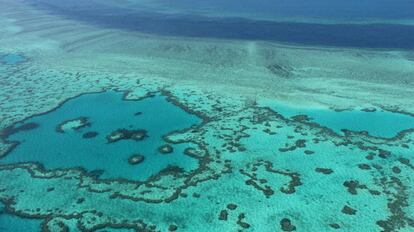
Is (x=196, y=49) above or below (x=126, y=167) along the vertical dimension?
above

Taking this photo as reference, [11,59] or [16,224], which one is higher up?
[11,59]

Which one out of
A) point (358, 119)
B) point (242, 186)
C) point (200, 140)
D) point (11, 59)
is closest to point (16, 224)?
point (242, 186)

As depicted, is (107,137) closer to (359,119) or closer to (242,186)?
(242,186)

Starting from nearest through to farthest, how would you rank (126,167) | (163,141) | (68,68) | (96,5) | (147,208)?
(147,208), (126,167), (163,141), (68,68), (96,5)

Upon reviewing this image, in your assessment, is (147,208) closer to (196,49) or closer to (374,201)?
(374,201)

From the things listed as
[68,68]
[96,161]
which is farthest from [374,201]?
[68,68]

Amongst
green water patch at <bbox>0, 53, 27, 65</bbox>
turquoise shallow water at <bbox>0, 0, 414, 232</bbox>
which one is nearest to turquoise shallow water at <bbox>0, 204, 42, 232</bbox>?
turquoise shallow water at <bbox>0, 0, 414, 232</bbox>

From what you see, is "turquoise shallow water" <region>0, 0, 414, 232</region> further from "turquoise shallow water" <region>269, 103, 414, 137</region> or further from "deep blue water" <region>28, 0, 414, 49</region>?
"deep blue water" <region>28, 0, 414, 49</region>
